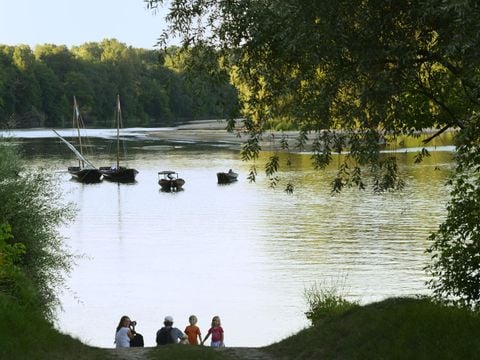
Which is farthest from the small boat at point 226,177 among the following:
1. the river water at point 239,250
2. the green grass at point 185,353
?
the green grass at point 185,353

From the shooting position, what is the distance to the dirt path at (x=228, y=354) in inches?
566

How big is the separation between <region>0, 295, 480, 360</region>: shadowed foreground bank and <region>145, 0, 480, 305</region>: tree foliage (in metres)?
2.19

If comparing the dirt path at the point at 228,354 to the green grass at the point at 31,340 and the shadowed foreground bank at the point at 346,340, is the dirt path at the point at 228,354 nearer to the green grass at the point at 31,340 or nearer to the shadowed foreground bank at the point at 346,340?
the shadowed foreground bank at the point at 346,340

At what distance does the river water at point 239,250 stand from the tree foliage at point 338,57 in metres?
11.1

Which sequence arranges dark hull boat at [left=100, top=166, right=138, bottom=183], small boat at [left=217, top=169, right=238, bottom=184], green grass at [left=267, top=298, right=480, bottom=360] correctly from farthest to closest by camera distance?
dark hull boat at [left=100, top=166, right=138, bottom=183], small boat at [left=217, top=169, right=238, bottom=184], green grass at [left=267, top=298, right=480, bottom=360]

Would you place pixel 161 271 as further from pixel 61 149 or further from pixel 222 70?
pixel 61 149

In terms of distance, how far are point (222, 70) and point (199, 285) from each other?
2577cm

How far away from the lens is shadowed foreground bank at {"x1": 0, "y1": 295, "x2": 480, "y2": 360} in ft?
40.2

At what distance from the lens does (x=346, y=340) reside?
44.5 ft

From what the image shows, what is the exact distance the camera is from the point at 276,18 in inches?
471

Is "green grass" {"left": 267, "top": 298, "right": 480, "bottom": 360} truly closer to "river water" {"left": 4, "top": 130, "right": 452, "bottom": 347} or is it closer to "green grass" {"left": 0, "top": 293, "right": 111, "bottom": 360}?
"green grass" {"left": 0, "top": 293, "right": 111, "bottom": 360}

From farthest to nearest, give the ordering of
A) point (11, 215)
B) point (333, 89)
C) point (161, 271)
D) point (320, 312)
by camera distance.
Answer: point (161, 271)
point (11, 215)
point (320, 312)
point (333, 89)

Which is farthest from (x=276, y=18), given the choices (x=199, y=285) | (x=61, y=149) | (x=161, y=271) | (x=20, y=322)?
(x=61, y=149)

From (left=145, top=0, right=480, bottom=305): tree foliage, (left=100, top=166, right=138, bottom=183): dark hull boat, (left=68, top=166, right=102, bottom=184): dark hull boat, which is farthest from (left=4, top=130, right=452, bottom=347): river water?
(left=145, top=0, right=480, bottom=305): tree foliage
